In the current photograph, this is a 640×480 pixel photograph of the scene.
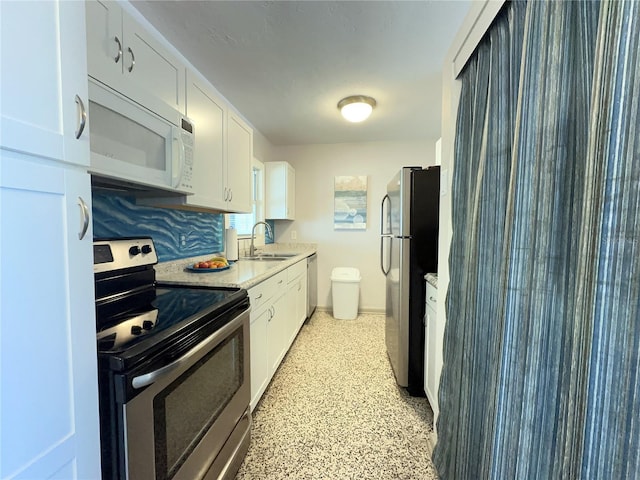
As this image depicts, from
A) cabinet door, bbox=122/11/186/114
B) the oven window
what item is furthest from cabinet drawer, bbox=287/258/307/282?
cabinet door, bbox=122/11/186/114

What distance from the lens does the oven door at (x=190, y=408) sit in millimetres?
780

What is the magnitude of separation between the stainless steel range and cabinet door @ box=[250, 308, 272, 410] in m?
0.21

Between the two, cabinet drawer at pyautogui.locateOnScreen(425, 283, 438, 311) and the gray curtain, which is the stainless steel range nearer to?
the gray curtain

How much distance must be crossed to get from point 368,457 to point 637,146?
5.60 feet

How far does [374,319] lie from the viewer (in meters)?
3.75

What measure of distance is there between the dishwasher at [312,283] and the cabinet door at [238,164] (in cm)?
138

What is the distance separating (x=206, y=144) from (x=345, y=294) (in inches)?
101

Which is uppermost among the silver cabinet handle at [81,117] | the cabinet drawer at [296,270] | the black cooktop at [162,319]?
the silver cabinet handle at [81,117]

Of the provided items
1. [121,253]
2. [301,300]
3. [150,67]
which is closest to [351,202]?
[301,300]

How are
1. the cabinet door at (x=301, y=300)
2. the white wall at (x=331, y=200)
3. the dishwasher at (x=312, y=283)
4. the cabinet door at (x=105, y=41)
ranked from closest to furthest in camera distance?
1. the cabinet door at (x=105, y=41)
2. the cabinet door at (x=301, y=300)
3. the dishwasher at (x=312, y=283)
4. the white wall at (x=331, y=200)

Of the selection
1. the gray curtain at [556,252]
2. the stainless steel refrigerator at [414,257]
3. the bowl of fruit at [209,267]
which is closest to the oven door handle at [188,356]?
the bowl of fruit at [209,267]

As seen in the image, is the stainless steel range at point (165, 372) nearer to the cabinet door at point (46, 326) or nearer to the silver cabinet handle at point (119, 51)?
the cabinet door at point (46, 326)

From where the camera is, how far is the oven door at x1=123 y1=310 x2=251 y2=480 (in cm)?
78

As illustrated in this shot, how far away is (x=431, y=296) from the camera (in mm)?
1774
